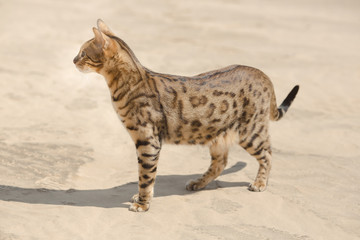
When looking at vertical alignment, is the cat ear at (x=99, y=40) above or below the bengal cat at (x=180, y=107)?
above

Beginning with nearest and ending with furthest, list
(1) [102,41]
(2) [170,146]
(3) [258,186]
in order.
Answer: (1) [102,41] → (3) [258,186] → (2) [170,146]

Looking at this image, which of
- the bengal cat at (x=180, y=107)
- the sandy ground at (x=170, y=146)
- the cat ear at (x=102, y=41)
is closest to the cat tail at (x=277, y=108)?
the bengal cat at (x=180, y=107)

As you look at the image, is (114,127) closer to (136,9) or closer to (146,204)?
(146,204)

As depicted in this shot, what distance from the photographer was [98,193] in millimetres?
6656

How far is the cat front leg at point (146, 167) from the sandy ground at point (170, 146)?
0.46ft

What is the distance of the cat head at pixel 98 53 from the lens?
19.2ft

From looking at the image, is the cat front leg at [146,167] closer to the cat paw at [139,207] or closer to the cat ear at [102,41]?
the cat paw at [139,207]

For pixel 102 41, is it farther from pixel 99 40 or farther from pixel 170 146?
pixel 170 146

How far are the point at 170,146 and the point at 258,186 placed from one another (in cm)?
205

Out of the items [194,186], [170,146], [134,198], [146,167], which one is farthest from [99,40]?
[170,146]

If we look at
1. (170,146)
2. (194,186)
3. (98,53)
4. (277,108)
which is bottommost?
(170,146)

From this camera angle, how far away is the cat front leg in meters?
5.96

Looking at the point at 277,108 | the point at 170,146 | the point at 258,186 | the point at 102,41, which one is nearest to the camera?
the point at 102,41

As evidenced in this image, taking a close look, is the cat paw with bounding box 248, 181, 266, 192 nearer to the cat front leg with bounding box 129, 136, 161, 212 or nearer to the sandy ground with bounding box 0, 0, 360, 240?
the sandy ground with bounding box 0, 0, 360, 240
